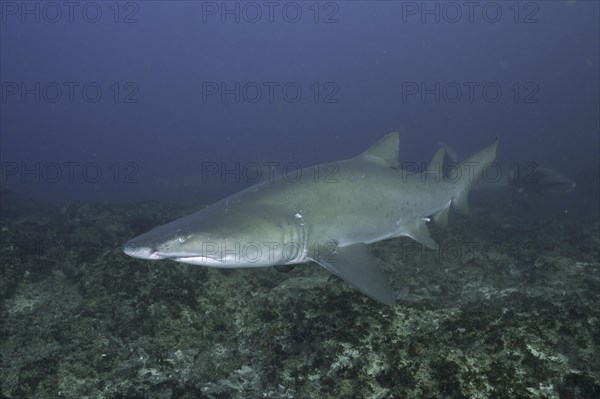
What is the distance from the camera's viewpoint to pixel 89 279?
4434 millimetres

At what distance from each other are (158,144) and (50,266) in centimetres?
17257

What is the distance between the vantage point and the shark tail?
262 inches

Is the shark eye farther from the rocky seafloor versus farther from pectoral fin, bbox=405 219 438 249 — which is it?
pectoral fin, bbox=405 219 438 249

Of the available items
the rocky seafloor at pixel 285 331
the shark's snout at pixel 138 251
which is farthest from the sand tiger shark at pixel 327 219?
the rocky seafloor at pixel 285 331

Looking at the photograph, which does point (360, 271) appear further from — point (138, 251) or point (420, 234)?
point (420, 234)

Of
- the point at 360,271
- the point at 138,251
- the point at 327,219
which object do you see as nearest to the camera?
the point at 138,251

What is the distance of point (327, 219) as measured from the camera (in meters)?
4.70

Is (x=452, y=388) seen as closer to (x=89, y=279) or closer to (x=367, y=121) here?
(x=89, y=279)

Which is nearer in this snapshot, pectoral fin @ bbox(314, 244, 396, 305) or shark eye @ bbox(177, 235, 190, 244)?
shark eye @ bbox(177, 235, 190, 244)

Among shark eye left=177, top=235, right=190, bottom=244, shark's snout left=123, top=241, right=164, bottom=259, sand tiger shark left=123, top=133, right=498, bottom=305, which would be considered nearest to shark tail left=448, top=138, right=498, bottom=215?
sand tiger shark left=123, top=133, right=498, bottom=305

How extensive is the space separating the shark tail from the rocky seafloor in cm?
173

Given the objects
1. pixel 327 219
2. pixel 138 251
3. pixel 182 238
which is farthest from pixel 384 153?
pixel 138 251

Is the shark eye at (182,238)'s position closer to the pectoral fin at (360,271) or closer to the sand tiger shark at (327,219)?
the sand tiger shark at (327,219)

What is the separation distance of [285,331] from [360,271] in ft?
3.23
